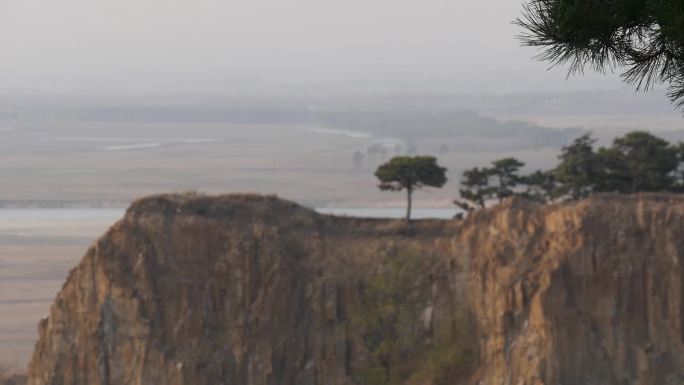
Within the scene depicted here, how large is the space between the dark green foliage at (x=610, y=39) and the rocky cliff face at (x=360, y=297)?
23495mm

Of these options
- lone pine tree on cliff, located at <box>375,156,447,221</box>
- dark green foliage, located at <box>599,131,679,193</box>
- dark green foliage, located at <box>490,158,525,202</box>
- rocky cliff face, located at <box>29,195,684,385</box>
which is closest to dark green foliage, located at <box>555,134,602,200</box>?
dark green foliage, located at <box>599,131,679,193</box>

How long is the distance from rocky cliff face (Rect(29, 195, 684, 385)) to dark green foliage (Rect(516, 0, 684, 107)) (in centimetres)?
2350

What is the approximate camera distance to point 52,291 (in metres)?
66.3

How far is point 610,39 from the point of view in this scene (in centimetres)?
1596

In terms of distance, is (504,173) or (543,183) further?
(543,183)

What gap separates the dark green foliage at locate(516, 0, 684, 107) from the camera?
15523 mm

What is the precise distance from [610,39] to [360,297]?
26087 mm

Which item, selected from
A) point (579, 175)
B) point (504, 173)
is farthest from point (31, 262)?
point (579, 175)

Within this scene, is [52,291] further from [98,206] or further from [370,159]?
[370,159]

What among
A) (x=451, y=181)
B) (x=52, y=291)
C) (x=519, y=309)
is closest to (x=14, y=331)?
(x=52, y=291)

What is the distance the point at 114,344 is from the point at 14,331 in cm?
2020

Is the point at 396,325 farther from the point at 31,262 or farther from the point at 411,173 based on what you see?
the point at 31,262

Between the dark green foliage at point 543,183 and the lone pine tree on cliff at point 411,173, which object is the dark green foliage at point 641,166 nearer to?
the dark green foliage at point 543,183

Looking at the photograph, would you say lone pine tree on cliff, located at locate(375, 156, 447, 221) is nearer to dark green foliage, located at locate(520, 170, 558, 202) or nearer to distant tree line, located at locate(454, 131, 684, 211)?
distant tree line, located at locate(454, 131, 684, 211)
